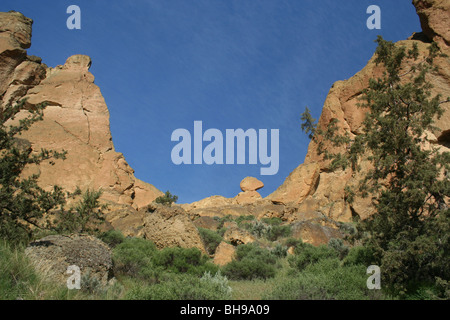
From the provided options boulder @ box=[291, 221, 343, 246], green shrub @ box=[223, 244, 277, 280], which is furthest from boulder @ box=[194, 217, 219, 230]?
green shrub @ box=[223, 244, 277, 280]

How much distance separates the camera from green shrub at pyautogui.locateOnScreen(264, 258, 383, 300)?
6543mm

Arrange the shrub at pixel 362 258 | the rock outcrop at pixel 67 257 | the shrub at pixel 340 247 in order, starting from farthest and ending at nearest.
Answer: the shrub at pixel 340 247 → the shrub at pixel 362 258 → the rock outcrop at pixel 67 257

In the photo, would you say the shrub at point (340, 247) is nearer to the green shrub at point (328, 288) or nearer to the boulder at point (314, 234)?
the boulder at point (314, 234)

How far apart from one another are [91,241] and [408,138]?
7.35m

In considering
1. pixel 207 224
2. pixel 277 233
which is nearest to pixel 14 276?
pixel 277 233

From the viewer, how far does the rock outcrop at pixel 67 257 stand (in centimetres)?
700

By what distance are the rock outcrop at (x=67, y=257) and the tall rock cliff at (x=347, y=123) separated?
75.6ft

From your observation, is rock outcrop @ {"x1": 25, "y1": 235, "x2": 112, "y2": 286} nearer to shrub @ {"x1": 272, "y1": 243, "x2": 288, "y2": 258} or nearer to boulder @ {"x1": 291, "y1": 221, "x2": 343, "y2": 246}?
shrub @ {"x1": 272, "y1": 243, "x2": 288, "y2": 258}

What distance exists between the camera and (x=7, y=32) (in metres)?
42.6

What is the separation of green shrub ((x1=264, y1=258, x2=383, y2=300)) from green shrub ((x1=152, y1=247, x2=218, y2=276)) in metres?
2.88

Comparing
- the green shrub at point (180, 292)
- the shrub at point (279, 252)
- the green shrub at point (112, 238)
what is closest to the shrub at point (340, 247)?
the shrub at point (279, 252)

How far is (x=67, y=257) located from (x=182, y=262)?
320 cm
